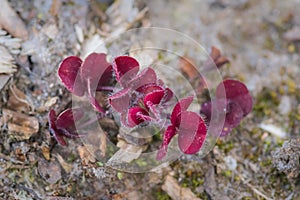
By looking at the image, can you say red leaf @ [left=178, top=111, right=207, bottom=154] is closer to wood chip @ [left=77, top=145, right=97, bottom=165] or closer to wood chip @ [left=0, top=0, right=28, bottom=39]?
wood chip @ [left=77, top=145, right=97, bottom=165]

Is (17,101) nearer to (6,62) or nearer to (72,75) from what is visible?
(6,62)

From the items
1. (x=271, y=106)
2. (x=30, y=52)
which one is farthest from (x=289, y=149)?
(x=30, y=52)

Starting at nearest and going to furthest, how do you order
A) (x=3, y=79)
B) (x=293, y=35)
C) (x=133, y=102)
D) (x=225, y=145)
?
(x=133, y=102) → (x=3, y=79) → (x=225, y=145) → (x=293, y=35)

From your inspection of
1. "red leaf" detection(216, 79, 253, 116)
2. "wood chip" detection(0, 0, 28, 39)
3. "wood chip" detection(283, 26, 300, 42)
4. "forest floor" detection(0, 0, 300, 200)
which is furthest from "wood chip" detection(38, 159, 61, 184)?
"wood chip" detection(283, 26, 300, 42)

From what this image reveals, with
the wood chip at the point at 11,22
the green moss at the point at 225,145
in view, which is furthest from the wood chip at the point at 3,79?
the green moss at the point at 225,145

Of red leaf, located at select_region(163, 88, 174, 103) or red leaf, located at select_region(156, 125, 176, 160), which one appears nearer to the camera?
red leaf, located at select_region(156, 125, 176, 160)

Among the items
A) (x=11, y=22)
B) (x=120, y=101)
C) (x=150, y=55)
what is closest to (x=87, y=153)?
(x=120, y=101)

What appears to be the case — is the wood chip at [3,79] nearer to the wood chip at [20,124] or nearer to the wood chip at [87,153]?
the wood chip at [20,124]
